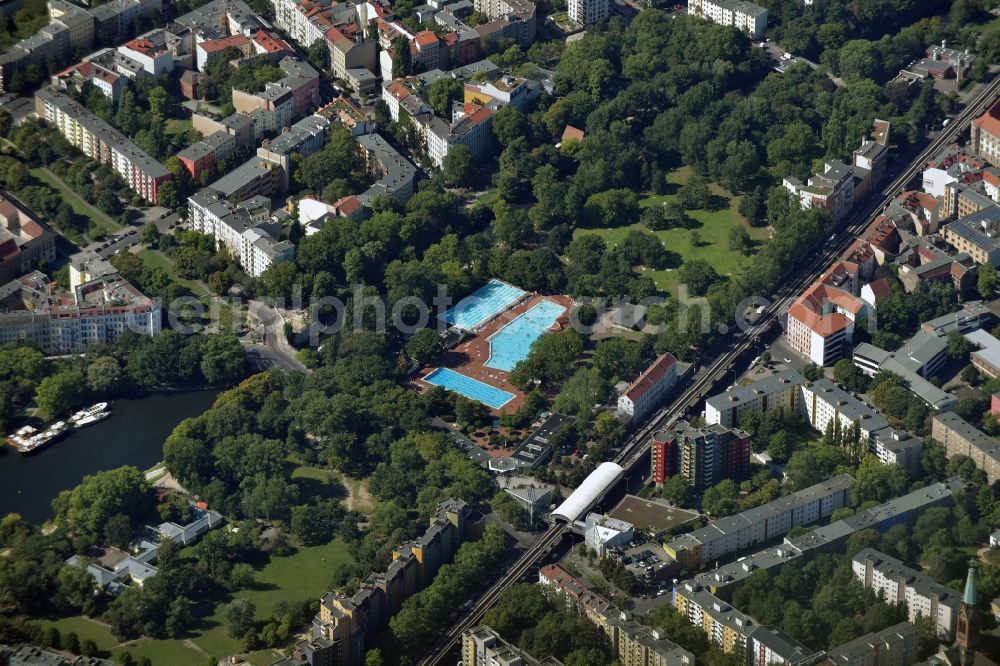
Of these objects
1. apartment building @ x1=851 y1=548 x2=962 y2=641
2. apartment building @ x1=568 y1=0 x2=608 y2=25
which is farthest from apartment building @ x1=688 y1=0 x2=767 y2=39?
apartment building @ x1=851 y1=548 x2=962 y2=641

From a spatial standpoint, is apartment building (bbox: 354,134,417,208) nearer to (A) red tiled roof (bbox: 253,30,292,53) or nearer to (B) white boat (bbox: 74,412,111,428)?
(A) red tiled roof (bbox: 253,30,292,53)

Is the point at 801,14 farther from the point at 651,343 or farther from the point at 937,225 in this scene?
the point at 651,343

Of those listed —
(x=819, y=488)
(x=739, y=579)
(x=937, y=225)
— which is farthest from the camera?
(x=937, y=225)

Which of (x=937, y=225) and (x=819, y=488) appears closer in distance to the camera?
(x=819, y=488)

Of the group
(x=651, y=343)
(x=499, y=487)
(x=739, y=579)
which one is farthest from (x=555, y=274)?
(x=739, y=579)

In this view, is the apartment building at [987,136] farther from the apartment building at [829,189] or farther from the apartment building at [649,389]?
the apartment building at [649,389]

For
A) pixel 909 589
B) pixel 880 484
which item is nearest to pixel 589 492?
pixel 880 484

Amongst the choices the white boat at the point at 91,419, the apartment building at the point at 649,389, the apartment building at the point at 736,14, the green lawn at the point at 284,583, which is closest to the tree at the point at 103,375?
the white boat at the point at 91,419
